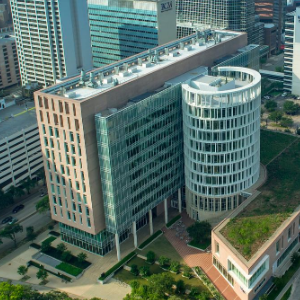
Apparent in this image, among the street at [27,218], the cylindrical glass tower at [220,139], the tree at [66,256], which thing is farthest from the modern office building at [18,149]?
the cylindrical glass tower at [220,139]

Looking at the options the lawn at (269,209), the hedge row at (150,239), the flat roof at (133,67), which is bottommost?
the hedge row at (150,239)

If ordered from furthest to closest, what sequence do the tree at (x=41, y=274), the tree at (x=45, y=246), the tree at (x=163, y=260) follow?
the tree at (x=45, y=246)
the tree at (x=163, y=260)
the tree at (x=41, y=274)

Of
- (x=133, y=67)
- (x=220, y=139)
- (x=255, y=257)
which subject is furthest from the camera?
(x=133, y=67)

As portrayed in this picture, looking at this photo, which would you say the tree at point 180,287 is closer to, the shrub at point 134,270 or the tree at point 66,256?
the shrub at point 134,270

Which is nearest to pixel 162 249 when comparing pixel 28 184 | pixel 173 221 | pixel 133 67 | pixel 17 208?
pixel 173 221

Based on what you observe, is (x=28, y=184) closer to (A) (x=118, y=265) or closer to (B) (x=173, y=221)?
(B) (x=173, y=221)

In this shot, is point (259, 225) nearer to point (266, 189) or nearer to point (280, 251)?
point (280, 251)
